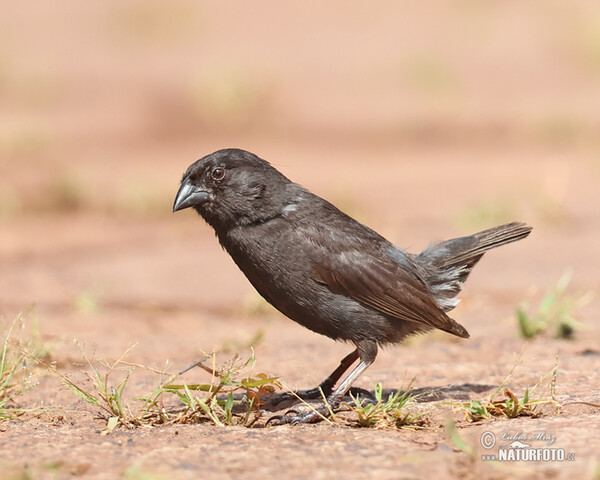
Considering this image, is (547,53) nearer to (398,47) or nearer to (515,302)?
(398,47)

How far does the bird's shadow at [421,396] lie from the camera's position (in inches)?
184

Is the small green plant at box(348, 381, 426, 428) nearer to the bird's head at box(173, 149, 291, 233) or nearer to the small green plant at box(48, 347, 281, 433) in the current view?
the small green plant at box(48, 347, 281, 433)

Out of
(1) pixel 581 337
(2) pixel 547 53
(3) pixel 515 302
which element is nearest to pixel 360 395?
(1) pixel 581 337

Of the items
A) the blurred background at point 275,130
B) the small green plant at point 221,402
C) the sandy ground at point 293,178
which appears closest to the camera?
the sandy ground at point 293,178

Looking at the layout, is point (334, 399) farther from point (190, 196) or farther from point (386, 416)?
point (190, 196)

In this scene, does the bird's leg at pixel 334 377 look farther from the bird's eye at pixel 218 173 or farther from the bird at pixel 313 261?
the bird's eye at pixel 218 173

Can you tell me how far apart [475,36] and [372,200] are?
909 cm

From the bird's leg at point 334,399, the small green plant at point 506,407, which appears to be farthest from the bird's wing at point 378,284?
the small green plant at point 506,407

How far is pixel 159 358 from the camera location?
594cm

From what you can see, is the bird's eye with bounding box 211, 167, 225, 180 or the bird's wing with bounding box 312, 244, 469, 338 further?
the bird's eye with bounding box 211, 167, 225, 180

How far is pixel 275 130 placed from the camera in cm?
1577

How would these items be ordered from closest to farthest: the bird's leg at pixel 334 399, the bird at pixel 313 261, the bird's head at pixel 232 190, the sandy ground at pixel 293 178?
the sandy ground at pixel 293 178 → the bird's leg at pixel 334 399 → the bird at pixel 313 261 → the bird's head at pixel 232 190

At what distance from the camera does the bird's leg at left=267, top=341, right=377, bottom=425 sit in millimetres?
4193

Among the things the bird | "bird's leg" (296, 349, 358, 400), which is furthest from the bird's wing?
"bird's leg" (296, 349, 358, 400)
